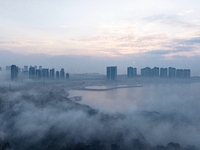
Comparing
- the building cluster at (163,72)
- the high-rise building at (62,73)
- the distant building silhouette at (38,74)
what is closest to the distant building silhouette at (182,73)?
the building cluster at (163,72)

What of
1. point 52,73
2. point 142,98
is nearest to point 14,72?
point 52,73

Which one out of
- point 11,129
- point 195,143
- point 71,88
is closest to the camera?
point 195,143

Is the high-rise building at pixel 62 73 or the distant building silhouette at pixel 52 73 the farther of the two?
the high-rise building at pixel 62 73

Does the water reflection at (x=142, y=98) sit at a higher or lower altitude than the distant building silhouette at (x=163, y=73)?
lower

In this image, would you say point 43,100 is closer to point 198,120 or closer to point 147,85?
point 198,120

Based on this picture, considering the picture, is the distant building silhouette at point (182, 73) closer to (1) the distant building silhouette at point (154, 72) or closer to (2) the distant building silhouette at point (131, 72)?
(1) the distant building silhouette at point (154, 72)

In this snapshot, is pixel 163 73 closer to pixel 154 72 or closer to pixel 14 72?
pixel 154 72

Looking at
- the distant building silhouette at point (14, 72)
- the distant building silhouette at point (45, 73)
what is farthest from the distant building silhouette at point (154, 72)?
the distant building silhouette at point (14, 72)

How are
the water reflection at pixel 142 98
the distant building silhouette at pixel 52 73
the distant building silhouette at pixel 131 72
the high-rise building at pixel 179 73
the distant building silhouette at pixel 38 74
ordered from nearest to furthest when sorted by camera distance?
the water reflection at pixel 142 98
the distant building silhouette at pixel 38 74
the distant building silhouette at pixel 52 73
the high-rise building at pixel 179 73
the distant building silhouette at pixel 131 72

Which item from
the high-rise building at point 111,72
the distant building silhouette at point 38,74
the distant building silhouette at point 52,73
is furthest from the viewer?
the high-rise building at point 111,72

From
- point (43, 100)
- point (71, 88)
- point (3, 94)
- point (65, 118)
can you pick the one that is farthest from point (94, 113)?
point (71, 88)

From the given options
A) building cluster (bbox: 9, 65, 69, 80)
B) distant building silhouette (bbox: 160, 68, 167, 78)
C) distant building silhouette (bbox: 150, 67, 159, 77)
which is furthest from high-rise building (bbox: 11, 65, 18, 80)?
distant building silhouette (bbox: 160, 68, 167, 78)
